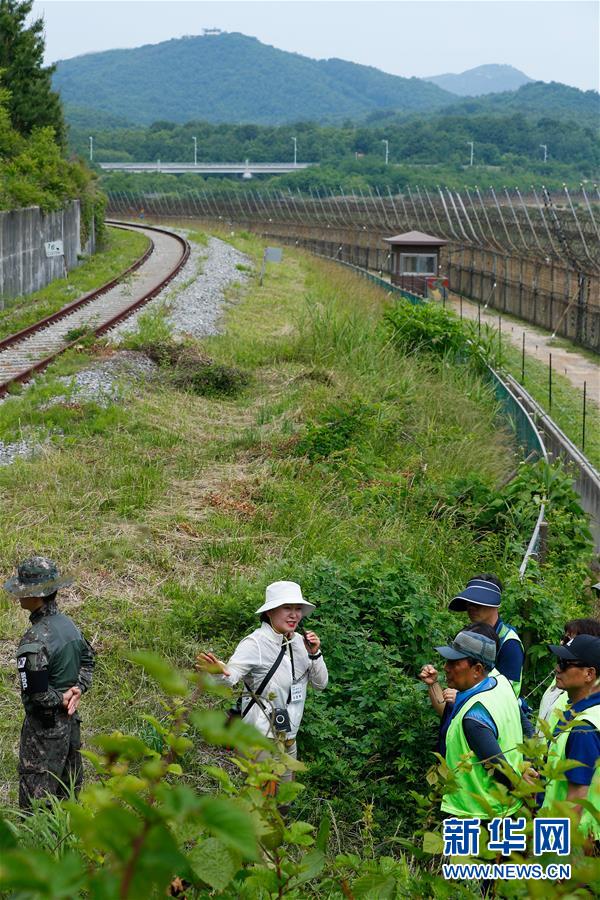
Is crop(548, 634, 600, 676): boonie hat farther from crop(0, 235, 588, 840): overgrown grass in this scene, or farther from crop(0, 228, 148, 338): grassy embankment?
crop(0, 228, 148, 338): grassy embankment

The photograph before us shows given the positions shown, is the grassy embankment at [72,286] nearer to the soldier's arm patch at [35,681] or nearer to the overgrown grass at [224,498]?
the overgrown grass at [224,498]

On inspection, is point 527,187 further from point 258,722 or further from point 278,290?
point 258,722

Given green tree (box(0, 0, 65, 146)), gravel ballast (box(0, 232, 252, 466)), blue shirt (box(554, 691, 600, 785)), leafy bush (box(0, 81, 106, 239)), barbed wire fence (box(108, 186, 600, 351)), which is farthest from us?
green tree (box(0, 0, 65, 146))

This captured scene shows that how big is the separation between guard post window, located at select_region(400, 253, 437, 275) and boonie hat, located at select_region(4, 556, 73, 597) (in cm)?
3393

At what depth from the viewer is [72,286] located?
3328 cm

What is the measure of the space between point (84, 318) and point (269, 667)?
20388mm

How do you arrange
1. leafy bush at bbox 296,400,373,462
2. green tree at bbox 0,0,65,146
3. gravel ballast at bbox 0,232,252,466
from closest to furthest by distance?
leafy bush at bbox 296,400,373,462 < gravel ballast at bbox 0,232,252,466 < green tree at bbox 0,0,65,146

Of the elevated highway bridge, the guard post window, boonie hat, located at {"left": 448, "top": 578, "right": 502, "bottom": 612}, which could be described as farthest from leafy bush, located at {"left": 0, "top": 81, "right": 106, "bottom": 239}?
the elevated highway bridge

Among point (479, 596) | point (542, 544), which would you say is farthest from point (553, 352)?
point (479, 596)

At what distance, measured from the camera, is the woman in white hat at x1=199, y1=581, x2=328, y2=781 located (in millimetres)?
6180

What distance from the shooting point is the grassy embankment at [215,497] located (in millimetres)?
8750

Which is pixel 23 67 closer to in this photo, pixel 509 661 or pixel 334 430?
pixel 334 430

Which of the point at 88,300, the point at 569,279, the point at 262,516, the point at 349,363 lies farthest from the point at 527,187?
the point at 262,516

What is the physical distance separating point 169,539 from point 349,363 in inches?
375
